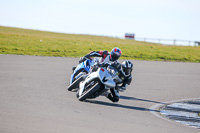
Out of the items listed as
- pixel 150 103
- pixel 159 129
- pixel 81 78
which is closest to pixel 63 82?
pixel 81 78

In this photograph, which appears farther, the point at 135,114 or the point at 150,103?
the point at 150,103

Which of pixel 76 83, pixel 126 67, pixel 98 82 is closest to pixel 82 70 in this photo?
pixel 76 83

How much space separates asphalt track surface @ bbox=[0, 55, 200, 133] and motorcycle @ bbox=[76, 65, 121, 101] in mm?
246

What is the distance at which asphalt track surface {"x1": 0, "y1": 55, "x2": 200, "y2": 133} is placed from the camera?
6.65 m

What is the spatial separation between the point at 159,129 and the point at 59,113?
2.01 m

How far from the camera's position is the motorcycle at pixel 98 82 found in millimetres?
9227

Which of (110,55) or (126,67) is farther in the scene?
(110,55)

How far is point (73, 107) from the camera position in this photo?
8633 mm

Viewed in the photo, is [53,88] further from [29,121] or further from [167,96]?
[29,121]

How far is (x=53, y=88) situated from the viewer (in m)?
11.5

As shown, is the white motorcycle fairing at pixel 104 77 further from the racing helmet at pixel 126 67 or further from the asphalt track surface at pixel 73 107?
the asphalt track surface at pixel 73 107

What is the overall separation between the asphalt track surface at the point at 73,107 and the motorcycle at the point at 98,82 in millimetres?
246

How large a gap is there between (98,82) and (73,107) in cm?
100

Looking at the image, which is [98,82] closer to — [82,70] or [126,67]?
[126,67]
